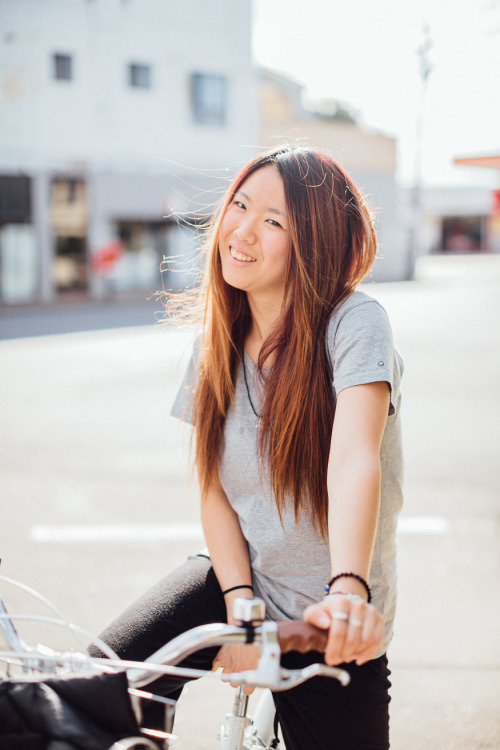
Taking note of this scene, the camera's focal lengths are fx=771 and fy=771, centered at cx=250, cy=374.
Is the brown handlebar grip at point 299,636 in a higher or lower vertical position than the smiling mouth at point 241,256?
lower

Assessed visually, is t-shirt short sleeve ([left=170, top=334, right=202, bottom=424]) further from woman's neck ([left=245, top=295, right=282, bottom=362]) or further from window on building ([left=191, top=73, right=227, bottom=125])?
window on building ([left=191, top=73, right=227, bottom=125])

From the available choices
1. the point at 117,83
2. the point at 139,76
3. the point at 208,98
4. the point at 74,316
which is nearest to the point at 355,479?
the point at 74,316

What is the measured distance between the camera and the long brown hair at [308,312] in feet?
6.09

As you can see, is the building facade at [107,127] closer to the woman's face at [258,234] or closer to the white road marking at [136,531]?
the white road marking at [136,531]

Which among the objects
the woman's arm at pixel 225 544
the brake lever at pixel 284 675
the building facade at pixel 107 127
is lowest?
the woman's arm at pixel 225 544

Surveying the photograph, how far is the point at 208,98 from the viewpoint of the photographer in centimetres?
2536

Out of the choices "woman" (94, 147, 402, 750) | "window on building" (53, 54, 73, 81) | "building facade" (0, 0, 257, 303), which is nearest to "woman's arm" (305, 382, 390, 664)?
"woman" (94, 147, 402, 750)

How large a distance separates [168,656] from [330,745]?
2.49ft

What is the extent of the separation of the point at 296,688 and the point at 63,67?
75.7ft

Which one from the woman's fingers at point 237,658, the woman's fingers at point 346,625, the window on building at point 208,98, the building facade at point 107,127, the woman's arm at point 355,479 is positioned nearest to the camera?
the woman's fingers at point 346,625

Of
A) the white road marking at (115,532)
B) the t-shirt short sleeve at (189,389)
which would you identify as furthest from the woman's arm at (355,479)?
the white road marking at (115,532)

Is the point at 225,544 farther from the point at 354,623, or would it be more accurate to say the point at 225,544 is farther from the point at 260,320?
the point at 354,623

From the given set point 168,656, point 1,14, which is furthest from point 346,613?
point 1,14

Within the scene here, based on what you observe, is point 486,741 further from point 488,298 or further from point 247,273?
point 488,298
